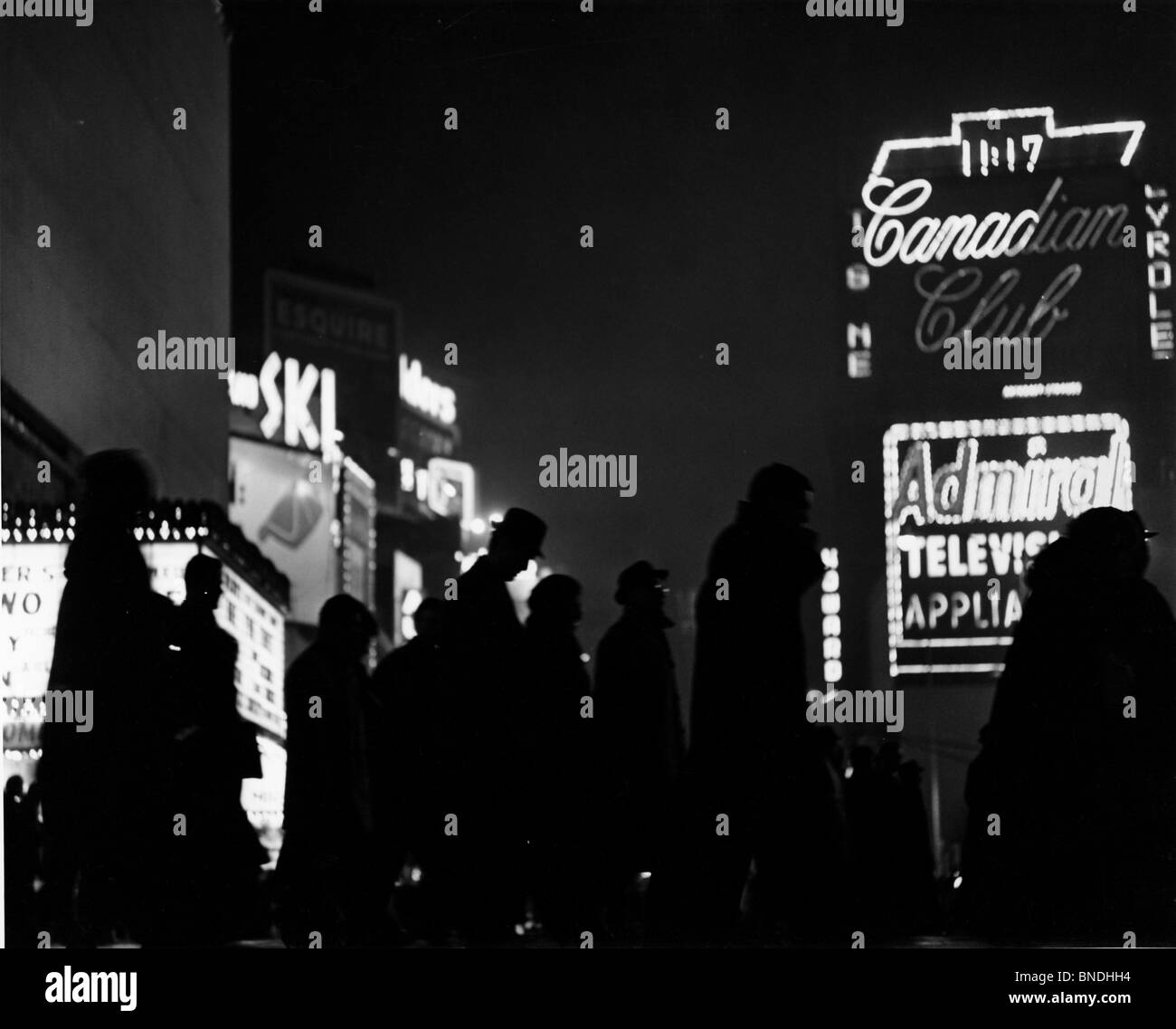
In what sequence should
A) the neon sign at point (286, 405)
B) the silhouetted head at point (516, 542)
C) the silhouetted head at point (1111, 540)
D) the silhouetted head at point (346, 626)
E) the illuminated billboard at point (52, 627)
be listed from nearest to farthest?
the silhouetted head at point (1111, 540) < the silhouetted head at point (516, 542) < the illuminated billboard at point (52, 627) < the silhouetted head at point (346, 626) < the neon sign at point (286, 405)

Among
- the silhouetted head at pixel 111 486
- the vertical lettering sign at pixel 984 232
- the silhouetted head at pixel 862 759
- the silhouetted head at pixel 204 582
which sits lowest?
the silhouetted head at pixel 862 759

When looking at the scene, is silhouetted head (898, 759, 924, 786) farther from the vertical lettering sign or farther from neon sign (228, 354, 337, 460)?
neon sign (228, 354, 337, 460)

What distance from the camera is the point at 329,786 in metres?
7.46

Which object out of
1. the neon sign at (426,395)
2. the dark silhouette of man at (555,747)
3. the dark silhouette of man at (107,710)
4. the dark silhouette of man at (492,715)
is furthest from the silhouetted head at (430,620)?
the dark silhouette of man at (107,710)

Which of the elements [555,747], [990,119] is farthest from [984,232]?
[555,747]

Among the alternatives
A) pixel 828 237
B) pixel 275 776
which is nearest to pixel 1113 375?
pixel 828 237

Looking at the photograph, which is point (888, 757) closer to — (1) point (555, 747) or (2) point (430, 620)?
(1) point (555, 747)

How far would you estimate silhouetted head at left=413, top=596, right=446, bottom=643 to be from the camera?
7.24m

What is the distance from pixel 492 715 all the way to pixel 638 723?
63 centimetres

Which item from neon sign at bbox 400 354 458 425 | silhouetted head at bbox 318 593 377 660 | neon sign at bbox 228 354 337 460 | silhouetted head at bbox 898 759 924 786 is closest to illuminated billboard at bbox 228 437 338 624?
neon sign at bbox 228 354 337 460

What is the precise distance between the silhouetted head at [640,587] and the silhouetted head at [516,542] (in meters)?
0.40

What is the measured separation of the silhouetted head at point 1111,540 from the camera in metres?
6.46

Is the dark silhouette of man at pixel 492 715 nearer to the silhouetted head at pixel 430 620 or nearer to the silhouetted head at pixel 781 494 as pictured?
the silhouetted head at pixel 430 620
